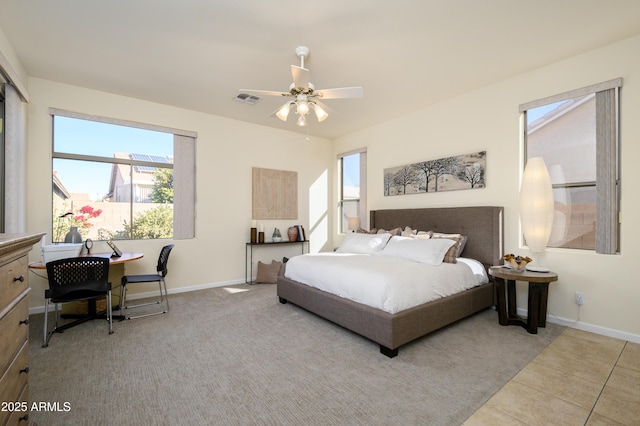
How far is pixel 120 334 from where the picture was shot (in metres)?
2.94

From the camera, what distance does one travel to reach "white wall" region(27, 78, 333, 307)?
11.9 ft

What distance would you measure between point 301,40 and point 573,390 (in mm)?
3516

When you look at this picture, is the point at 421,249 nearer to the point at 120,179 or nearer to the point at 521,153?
the point at 521,153

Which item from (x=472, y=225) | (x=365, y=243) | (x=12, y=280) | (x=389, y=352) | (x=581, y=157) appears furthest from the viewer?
(x=365, y=243)

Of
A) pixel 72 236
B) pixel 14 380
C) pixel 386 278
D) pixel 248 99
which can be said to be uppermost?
pixel 248 99

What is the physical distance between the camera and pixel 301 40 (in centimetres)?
279

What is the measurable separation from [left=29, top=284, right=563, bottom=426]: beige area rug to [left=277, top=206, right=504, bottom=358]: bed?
5.9 inches

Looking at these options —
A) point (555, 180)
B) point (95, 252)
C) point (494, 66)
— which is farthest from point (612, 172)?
point (95, 252)

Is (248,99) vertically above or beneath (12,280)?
above

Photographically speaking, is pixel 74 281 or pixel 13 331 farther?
pixel 74 281

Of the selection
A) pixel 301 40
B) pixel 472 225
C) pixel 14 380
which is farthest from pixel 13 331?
pixel 472 225

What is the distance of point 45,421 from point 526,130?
4.95 metres

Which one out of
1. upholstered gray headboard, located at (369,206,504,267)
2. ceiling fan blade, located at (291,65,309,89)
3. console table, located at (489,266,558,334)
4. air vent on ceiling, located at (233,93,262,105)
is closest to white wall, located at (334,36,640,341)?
upholstered gray headboard, located at (369,206,504,267)

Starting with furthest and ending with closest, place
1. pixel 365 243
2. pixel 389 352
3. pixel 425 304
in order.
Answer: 1. pixel 365 243
2. pixel 425 304
3. pixel 389 352
